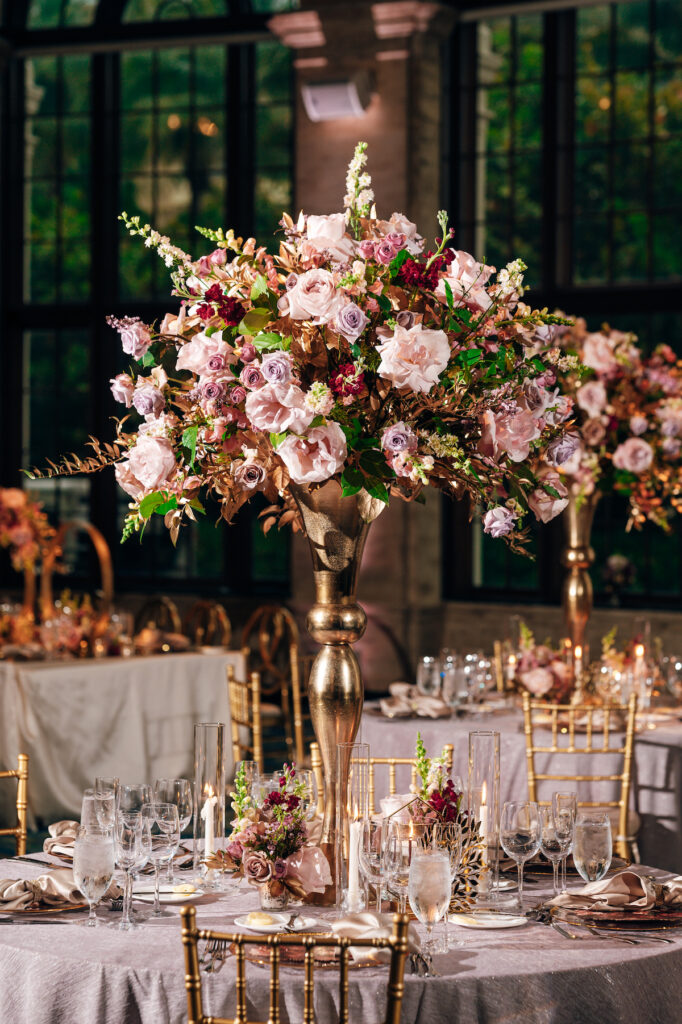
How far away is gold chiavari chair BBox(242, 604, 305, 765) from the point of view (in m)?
6.54

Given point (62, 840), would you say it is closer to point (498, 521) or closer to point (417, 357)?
point (498, 521)

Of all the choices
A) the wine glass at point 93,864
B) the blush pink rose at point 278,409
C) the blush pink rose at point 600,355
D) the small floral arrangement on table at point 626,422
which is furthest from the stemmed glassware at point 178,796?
the blush pink rose at point 600,355

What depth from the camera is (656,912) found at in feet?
9.33

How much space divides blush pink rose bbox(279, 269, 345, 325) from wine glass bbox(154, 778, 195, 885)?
947mm

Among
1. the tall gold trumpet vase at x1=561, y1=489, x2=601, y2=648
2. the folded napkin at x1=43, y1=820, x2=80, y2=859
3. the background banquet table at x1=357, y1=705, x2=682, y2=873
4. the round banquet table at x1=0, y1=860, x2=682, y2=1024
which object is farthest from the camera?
the tall gold trumpet vase at x1=561, y1=489, x2=601, y2=648

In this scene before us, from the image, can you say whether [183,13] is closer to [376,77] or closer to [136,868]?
[376,77]

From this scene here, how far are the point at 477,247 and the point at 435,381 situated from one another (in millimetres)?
7067

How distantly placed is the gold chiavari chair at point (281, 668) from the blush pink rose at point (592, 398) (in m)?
1.67

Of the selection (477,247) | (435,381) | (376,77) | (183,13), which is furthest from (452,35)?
(435,381)

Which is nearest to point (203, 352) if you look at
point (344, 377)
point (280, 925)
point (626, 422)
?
point (344, 377)

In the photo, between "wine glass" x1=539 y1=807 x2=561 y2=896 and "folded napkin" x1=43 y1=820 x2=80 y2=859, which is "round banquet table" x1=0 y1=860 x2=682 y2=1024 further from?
"folded napkin" x1=43 y1=820 x2=80 y2=859

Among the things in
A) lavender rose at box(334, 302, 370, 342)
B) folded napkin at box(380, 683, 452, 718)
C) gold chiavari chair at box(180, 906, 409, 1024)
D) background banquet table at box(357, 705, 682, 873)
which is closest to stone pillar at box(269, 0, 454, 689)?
folded napkin at box(380, 683, 452, 718)

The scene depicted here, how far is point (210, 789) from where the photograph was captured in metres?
3.04

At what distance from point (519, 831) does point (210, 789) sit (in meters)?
0.64
